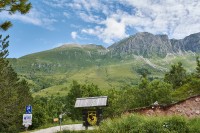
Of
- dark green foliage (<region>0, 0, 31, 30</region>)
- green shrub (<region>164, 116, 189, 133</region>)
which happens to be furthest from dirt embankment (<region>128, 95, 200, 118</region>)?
dark green foliage (<region>0, 0, 31, 30</region>)

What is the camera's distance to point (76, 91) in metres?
95.9

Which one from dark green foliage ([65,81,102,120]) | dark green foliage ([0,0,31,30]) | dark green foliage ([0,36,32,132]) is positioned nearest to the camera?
dark green foliage ([0,0,31,30])

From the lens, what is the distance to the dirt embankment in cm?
A: 2014

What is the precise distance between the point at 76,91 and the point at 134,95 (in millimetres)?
27782

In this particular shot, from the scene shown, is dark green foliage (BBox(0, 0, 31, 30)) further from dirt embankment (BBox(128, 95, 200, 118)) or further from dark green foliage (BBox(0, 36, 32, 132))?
dark green foliage (BBox(0, 36, 32, 132))

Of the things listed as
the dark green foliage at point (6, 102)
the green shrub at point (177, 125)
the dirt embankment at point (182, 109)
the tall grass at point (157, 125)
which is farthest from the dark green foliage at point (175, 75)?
the green shrub at point (177, 125)

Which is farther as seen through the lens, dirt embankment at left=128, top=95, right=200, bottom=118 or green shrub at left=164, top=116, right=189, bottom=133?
dirt embankment at left=128, top=95, right=200, bottom=118

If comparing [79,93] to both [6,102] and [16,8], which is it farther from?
[16,8]

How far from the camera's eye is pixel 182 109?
67.9 feet

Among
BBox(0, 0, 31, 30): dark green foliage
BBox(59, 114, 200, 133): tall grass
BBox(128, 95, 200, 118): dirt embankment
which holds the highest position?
BBox(0, 0, 31, 30): dark green foliage

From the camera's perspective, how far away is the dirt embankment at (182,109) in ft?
66.1

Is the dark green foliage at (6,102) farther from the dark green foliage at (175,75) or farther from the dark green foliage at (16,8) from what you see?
the dark green foliage at (175,75)

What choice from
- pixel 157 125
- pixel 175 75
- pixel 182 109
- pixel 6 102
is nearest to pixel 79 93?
pixel 175 75

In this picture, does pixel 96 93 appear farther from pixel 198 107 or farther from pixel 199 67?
pixel 198 107
